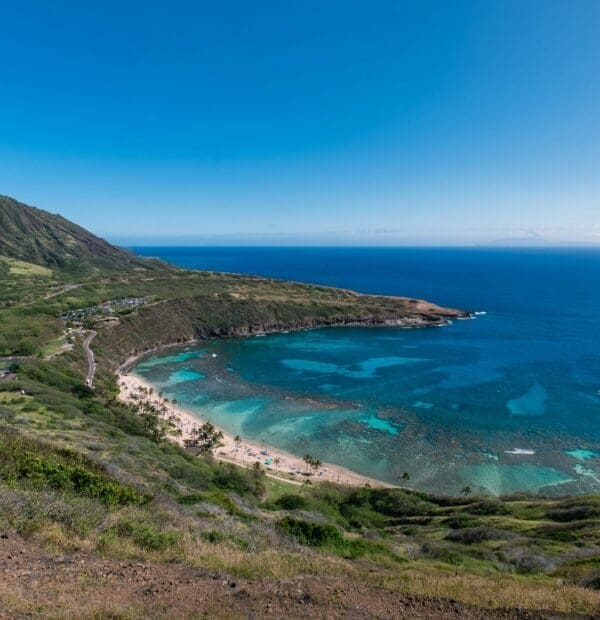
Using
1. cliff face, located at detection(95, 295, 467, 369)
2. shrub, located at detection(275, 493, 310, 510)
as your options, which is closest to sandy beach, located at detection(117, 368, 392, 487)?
shrub, located at detection(275, 493, 310, 510)

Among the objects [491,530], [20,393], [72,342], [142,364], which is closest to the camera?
[491,530]

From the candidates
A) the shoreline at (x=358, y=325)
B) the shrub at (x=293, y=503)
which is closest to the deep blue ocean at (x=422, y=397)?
the shoreline at (x=358, y=325)

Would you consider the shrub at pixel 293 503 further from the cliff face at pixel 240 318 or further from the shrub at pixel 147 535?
the cliff face at pixel 240 318

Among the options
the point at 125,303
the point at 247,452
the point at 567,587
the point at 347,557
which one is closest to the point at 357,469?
the point at 247,452

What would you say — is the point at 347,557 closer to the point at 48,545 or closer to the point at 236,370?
the point at 48,545

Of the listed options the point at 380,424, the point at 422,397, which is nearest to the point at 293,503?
the point at 380,424

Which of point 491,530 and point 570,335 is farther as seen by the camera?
point 570,335
